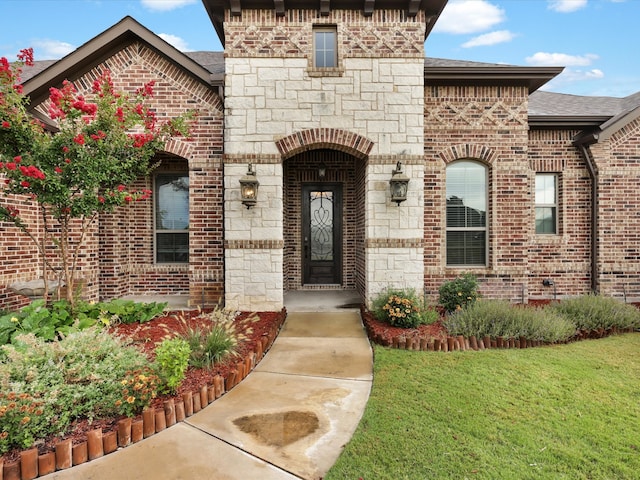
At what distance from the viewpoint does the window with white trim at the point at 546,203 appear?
7949 millimetres

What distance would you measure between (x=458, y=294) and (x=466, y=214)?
215cm

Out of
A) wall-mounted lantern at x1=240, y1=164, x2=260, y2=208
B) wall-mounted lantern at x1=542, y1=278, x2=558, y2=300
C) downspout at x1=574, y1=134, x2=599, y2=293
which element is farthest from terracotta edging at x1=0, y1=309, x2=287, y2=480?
downspout at x1=574, y1=134, x2=599, y2=293

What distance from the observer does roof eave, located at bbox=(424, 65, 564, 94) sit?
6.79 m

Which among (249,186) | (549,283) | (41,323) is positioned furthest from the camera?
(549,283)

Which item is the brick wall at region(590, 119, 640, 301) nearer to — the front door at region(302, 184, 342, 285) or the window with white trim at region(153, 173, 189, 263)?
the front door at region(302, 184, 342, 285)

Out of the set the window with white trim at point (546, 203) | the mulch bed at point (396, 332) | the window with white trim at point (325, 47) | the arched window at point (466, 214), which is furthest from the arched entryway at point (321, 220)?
the window with white trim at point (546, 203)

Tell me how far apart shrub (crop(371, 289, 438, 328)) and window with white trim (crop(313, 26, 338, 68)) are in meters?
4.32

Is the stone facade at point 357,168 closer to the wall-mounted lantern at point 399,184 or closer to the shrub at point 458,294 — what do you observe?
the wall-mounted lantern at point 399,184

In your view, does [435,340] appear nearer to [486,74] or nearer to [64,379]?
[64,379]

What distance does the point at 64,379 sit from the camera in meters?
2.99

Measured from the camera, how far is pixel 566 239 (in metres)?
7.82

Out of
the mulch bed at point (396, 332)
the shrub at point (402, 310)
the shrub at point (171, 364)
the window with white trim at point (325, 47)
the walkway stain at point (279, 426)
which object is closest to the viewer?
the walkway stain at point (279, 426)

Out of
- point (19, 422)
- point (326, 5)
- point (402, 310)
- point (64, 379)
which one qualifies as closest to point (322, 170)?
point (326, 5)

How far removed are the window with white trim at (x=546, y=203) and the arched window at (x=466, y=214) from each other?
5.30 feet
